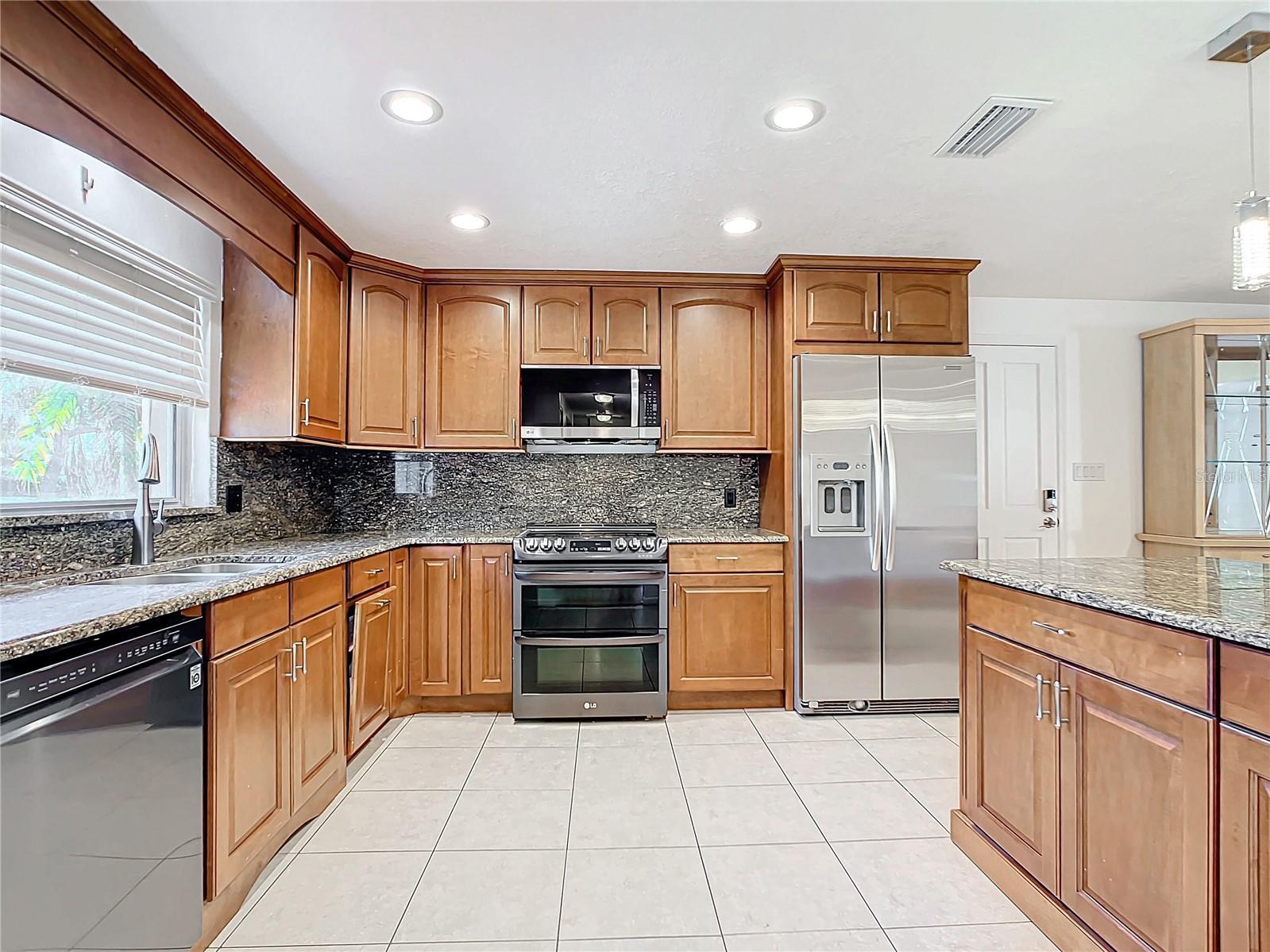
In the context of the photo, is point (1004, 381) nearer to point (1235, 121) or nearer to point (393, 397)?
point (1235, 121)

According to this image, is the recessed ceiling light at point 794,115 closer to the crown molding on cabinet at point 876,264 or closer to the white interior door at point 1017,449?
the crown molding on cabinet at point 876,264

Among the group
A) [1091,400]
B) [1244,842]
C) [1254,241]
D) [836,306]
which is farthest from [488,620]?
[1091,400]

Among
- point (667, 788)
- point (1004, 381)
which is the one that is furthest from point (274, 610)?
point (1004, 381)

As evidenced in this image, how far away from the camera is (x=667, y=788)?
2.42 meters

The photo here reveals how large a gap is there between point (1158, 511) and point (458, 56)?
442 cm

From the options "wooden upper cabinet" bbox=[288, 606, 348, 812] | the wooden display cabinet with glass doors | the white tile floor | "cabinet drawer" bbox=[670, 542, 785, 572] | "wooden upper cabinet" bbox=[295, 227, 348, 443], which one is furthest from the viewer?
the wooden display cabinet with glass doors

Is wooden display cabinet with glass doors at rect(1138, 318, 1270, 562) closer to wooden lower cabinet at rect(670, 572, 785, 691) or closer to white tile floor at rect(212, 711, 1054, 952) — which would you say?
white tile floor at rect(212, 711, 1054, 952)

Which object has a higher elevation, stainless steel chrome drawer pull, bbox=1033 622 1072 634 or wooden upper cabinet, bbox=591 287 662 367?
wooden upper cabinet, bbox=591 287 662 367

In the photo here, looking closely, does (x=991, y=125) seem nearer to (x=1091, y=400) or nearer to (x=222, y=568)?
(x=1091, y=400)

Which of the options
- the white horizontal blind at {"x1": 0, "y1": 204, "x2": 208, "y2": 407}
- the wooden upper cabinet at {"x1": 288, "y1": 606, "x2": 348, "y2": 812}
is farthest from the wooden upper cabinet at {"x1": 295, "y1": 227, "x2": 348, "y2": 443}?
the wooden upper cabinet at {"x1": 288, "y1": 606, "x2": 348, "y2": 812}

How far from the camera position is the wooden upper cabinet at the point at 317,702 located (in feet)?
6.66

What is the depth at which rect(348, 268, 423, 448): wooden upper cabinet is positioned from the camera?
3.12 m

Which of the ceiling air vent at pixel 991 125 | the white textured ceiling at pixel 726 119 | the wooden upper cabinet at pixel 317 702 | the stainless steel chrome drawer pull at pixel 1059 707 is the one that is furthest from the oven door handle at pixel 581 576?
the ceiling air vent at pixel 991 125

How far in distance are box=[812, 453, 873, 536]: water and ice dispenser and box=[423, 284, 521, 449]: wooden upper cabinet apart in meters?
1.60
